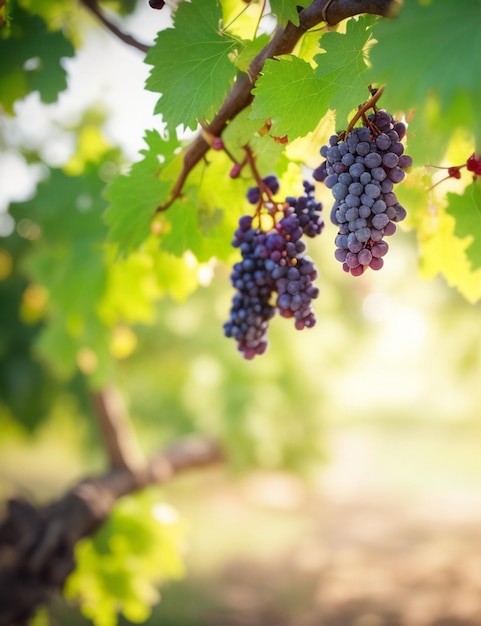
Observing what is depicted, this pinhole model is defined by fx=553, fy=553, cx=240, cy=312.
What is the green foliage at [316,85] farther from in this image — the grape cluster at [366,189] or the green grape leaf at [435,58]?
the green grape leaf at [435,58]

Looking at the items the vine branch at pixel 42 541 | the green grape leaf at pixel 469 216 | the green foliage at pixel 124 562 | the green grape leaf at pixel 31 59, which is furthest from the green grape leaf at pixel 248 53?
the green foliage at pixel 124 562

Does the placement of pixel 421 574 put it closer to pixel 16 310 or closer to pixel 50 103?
pixel 16 310

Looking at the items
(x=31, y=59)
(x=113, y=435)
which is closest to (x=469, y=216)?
(x=31, y=59)

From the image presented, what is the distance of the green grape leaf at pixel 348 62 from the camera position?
826mm

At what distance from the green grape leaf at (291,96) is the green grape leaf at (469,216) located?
31 cm

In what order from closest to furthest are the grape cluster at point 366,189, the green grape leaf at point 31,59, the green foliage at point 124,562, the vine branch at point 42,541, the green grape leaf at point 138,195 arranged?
the grape cluster at point 366,189 < the green grape leaf at point 138,195 < the green grape leaf at point 31,59 < the vine branch at point 42,541 < the green foliage at point 124,562

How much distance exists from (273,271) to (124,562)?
214cm

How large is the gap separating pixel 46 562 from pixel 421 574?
11.7 ft

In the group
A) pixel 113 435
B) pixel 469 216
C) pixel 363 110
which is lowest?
pixel 363 110

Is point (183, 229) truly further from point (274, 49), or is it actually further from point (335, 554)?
point (335, 554)

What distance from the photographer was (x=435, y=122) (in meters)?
0.57

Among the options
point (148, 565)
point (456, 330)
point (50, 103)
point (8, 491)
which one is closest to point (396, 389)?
point (456, 330)

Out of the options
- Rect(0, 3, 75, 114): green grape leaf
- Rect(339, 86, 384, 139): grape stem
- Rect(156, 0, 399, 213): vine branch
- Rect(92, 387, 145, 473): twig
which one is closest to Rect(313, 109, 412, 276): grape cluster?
Rect(339, 86, 384, 139): grape stem

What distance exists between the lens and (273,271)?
0.98m
